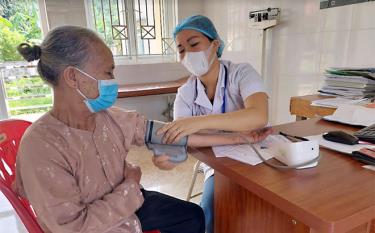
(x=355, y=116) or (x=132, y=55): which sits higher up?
(x=132, y=55)

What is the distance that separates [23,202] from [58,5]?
2.75 meters

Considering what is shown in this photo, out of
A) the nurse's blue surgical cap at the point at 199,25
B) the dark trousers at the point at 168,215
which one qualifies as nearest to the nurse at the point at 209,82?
the nurse's blue surgical cap at the point at 199,25

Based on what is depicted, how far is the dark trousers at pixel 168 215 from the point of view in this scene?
952 millimetres

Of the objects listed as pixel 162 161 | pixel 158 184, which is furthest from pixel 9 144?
pixel 158 184

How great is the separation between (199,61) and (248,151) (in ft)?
1.92

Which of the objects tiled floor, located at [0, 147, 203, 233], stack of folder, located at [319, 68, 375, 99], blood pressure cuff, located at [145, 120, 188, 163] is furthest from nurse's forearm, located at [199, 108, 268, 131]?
tiled floor, located at [0, 147, 203, 233]

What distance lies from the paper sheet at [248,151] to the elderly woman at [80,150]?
0.77ft

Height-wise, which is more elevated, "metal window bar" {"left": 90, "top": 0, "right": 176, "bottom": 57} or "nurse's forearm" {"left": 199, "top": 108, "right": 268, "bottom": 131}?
"metal window bar" {"left": 90, "top": 0, "right": 176, "bottom": 57}

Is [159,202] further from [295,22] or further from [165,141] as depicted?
[295,22]

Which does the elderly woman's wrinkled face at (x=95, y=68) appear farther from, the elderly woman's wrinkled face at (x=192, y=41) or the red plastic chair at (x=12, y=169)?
the elderly woman's wrinkled face at (x=192, y=41)

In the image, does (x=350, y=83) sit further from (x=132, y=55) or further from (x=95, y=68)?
(x=132, y=55)

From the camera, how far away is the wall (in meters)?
1.80

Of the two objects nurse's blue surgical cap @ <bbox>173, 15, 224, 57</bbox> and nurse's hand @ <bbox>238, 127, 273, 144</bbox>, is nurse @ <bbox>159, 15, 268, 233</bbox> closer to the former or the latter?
nurse's blue surgical cap @ <bbox>173, 15, 224, 57</bbox>

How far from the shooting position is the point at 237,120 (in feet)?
3.26
